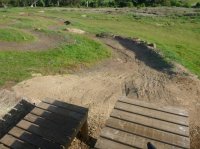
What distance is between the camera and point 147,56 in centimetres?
1939

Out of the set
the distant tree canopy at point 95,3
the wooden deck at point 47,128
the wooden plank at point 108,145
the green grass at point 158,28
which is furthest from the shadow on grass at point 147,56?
the distant tree canopy at point 95,3

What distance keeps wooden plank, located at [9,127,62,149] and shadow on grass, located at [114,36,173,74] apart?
10.2 meters

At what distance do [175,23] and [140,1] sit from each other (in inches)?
1111

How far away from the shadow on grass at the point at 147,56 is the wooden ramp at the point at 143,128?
9.10 m

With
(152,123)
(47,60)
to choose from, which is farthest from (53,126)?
(47,60)

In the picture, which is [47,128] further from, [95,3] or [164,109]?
[95,3]

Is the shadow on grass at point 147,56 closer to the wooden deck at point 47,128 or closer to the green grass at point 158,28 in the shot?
the green grass at point 158,28

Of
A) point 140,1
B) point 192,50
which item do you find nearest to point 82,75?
point 192,50

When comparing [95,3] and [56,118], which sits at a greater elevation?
[56,118]

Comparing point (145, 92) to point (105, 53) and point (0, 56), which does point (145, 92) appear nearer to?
point (105, 53)

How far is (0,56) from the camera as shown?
675 inches

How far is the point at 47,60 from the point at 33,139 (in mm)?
10378

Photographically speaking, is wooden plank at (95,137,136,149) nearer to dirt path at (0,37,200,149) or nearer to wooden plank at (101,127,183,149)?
wooden plank at (101,127,183,149)

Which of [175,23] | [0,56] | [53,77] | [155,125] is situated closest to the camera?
[155,125]
